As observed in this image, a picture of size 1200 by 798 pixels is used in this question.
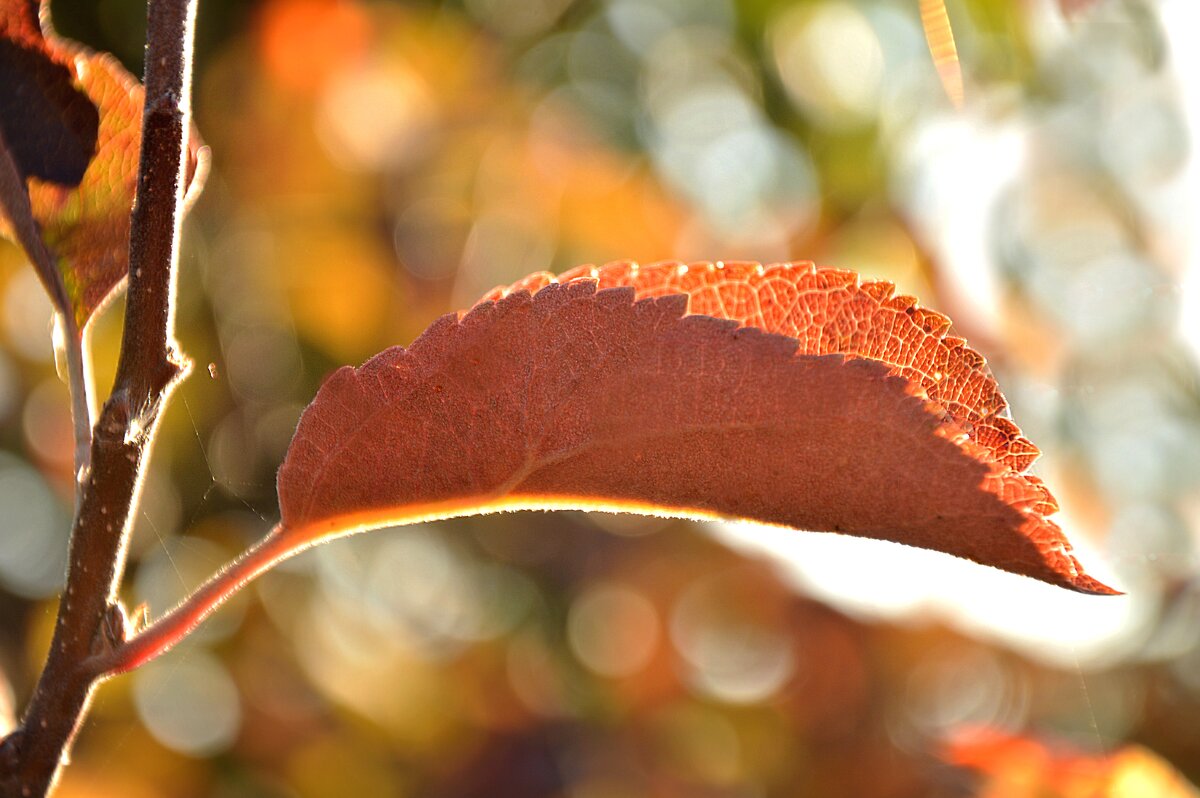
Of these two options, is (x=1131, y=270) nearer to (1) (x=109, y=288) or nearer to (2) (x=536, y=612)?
(2) (x=536, y=612)

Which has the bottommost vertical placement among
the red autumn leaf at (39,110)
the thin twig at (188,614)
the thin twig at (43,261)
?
the thin twig at (188,614)

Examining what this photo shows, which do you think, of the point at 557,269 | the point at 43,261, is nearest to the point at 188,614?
the point at 43,261

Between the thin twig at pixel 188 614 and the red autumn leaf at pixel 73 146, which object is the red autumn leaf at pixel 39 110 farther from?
the thin twig at pixel 188 614

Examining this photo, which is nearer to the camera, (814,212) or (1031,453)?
(1031,453)

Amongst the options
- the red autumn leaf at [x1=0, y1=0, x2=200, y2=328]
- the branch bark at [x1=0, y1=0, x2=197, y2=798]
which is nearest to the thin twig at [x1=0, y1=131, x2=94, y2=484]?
the red autumn leaf at [x1=0, y1=0, x2=200, y2=328]

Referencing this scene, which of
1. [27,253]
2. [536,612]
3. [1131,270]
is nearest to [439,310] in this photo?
[536,612]

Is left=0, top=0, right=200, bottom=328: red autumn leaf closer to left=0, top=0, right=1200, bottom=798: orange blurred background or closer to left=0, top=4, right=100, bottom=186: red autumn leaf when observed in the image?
left=0, top=4, right=100, bottom=186: red autumn leaf

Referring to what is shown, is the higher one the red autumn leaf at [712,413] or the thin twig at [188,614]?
the red autumn leaf at [712,413]

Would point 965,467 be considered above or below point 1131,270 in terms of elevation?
below

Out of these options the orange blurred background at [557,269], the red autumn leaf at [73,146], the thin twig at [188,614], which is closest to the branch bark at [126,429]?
the thin twig at [188,614]
